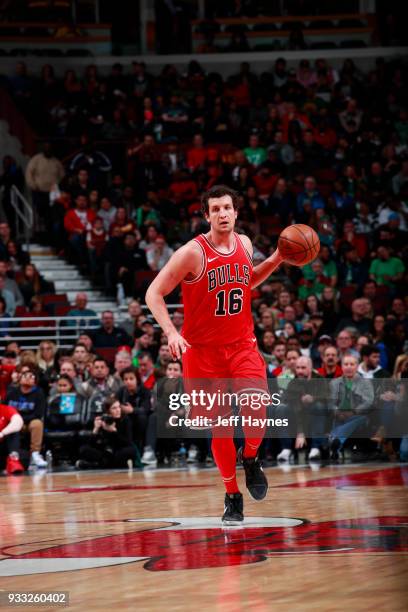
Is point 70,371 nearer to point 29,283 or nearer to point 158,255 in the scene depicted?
point 29,283

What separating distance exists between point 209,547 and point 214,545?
0.06 m

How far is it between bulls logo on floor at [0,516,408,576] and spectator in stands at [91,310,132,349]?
29.1ft

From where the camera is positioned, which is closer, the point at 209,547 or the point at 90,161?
the point at 209,547

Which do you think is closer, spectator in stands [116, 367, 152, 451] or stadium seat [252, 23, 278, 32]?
spectator in stands [116, 367, 152, 451]

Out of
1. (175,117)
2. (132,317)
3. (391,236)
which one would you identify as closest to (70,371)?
(132,317)

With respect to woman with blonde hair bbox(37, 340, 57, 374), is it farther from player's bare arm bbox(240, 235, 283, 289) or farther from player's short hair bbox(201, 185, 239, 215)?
player's short hair bbox(201, 185, 239, 215)

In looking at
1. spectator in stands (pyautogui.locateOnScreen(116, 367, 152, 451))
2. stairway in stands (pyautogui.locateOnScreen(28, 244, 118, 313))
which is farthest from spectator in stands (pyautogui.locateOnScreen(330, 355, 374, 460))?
stairway in stands (pyautogui.locateOnScreen(28, 244, 118, 313))

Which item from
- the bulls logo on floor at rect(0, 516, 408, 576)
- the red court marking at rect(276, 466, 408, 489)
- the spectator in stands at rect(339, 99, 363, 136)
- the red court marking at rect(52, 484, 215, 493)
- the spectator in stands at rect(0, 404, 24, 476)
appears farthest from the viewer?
the spectator in stands at rect(339, 99, 363, 136)

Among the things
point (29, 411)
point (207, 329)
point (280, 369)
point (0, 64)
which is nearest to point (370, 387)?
point (280, 369)

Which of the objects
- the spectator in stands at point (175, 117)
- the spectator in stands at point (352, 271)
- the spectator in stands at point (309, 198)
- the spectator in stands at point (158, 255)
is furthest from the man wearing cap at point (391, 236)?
the spectator in stands at point (175, 117)

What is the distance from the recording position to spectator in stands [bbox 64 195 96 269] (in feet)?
60.7

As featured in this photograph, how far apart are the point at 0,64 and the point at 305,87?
5969 millimetres

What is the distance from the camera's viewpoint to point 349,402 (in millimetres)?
12539

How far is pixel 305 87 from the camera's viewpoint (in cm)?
2283
